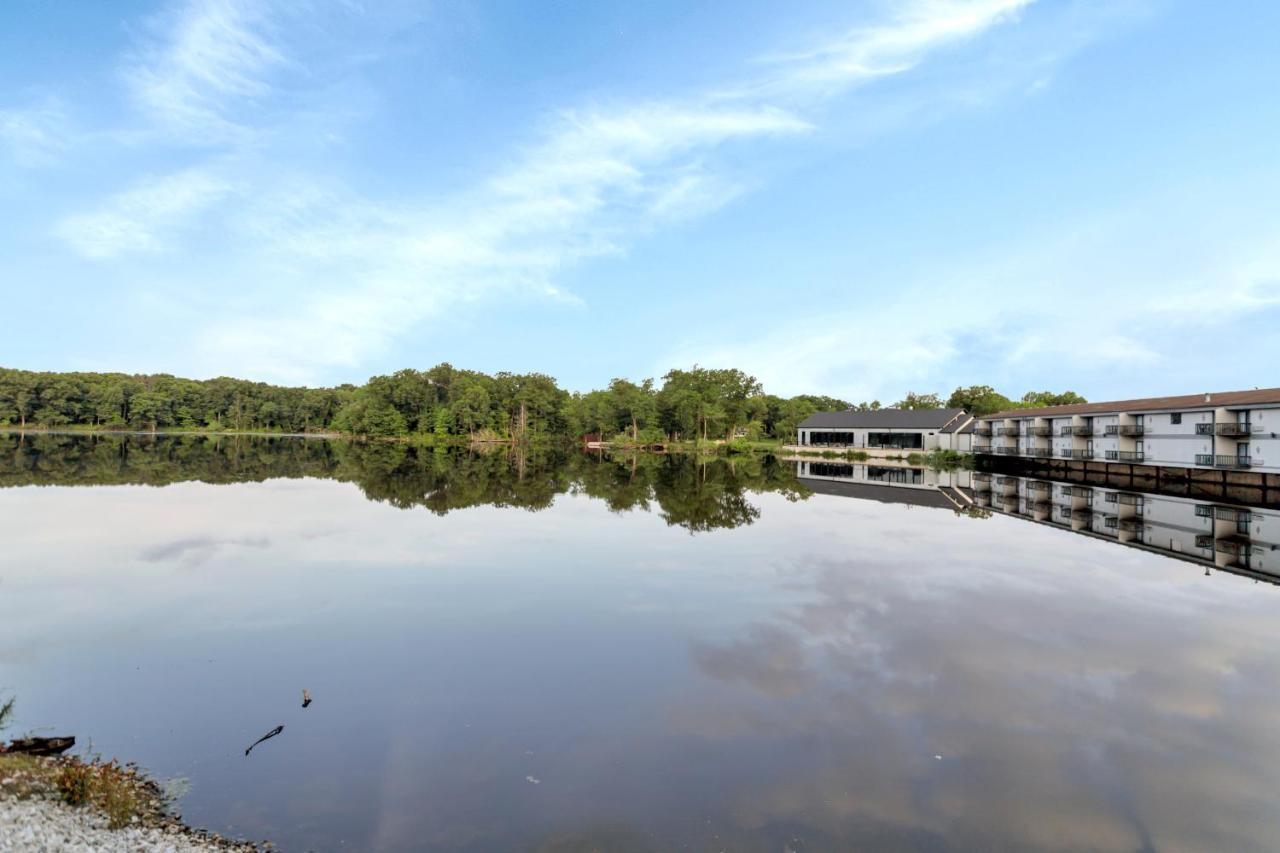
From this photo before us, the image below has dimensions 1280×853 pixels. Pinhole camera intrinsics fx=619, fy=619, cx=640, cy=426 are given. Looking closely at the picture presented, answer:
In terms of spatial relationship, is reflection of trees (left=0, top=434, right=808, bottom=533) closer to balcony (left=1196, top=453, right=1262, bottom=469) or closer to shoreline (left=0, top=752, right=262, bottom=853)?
shoreline (left=0, top=752, right=262, bottom=853)

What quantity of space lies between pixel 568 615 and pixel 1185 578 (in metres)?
15.7

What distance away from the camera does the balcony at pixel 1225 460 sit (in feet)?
111

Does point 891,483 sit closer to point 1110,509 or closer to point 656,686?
point 1110,509

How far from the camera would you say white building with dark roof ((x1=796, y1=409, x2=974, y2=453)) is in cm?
6269

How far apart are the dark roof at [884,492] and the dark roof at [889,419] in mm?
29045

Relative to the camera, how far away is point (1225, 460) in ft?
113

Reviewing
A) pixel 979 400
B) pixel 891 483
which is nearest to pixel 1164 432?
pixel 891 483

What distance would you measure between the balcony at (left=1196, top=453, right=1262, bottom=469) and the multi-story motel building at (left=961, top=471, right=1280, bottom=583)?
440 centimetres

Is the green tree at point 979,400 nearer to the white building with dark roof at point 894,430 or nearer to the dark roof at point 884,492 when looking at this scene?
the white building with dark roof at point 894,430

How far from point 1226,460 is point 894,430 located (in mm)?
32539

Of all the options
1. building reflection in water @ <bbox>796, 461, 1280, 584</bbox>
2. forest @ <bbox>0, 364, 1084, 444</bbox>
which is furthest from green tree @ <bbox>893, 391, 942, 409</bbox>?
building reflection in water @ <bbox>796, 461, 1280, 584</bbox>

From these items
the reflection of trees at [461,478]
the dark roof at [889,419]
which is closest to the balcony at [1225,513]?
the reflection of trees at [461,478]

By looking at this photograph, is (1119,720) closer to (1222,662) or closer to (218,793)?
(1222,662)

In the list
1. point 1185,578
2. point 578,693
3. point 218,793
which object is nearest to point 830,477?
point 1185,578
